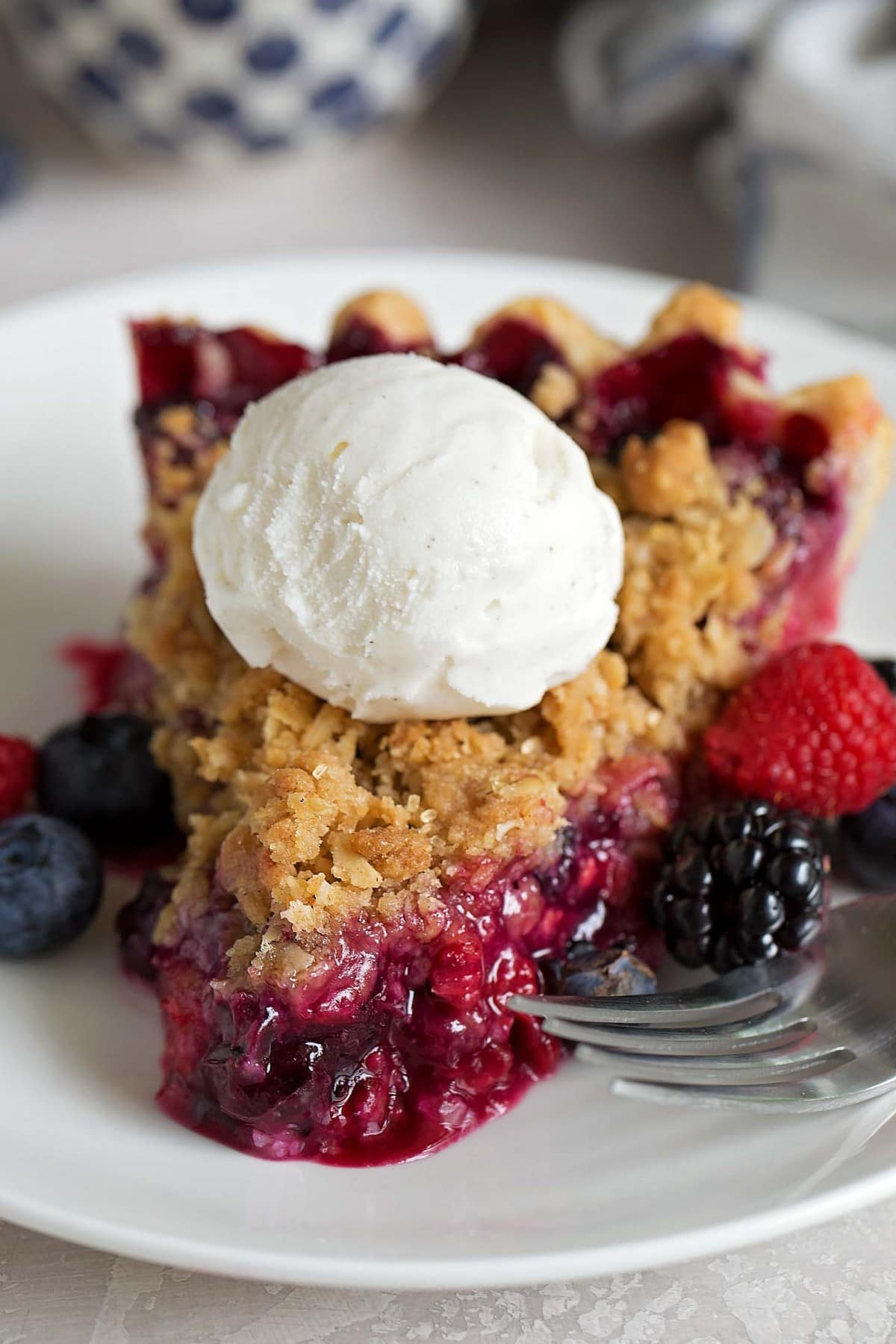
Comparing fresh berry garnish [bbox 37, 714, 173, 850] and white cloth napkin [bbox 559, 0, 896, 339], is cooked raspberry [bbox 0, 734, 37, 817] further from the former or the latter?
white cloth napkin [bbox 559, 0, 896, 339]

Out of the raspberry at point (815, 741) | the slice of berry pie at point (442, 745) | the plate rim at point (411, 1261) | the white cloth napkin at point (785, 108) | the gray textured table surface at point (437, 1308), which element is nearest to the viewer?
the plate rim at point (411, 1261)

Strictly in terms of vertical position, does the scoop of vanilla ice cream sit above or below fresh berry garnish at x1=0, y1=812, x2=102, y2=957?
above

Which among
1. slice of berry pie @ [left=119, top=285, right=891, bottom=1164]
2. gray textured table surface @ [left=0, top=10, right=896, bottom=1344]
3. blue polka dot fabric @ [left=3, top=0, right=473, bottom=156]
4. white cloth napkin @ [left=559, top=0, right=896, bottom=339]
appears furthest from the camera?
gray textured table surface @ [left=0, top=10, right=896, bottom=1344]

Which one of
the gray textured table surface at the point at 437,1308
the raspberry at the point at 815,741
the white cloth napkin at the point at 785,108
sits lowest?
the gray textured table surface at the point at 437,1308

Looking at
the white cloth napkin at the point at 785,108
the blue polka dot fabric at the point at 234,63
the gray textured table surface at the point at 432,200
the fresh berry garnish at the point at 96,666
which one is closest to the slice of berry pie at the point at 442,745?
the fresh berry garnish at the point at 96,666

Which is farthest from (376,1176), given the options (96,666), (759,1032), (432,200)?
(432,200)

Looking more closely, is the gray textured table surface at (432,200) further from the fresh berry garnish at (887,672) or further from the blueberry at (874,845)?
the blueberry at (874,845)

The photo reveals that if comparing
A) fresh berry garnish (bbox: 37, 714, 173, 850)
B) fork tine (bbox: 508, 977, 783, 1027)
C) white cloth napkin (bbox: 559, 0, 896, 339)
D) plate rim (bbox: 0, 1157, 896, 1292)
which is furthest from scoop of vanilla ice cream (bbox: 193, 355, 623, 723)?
white cloth napkin (bbox: 559, 0, 896, 339)
